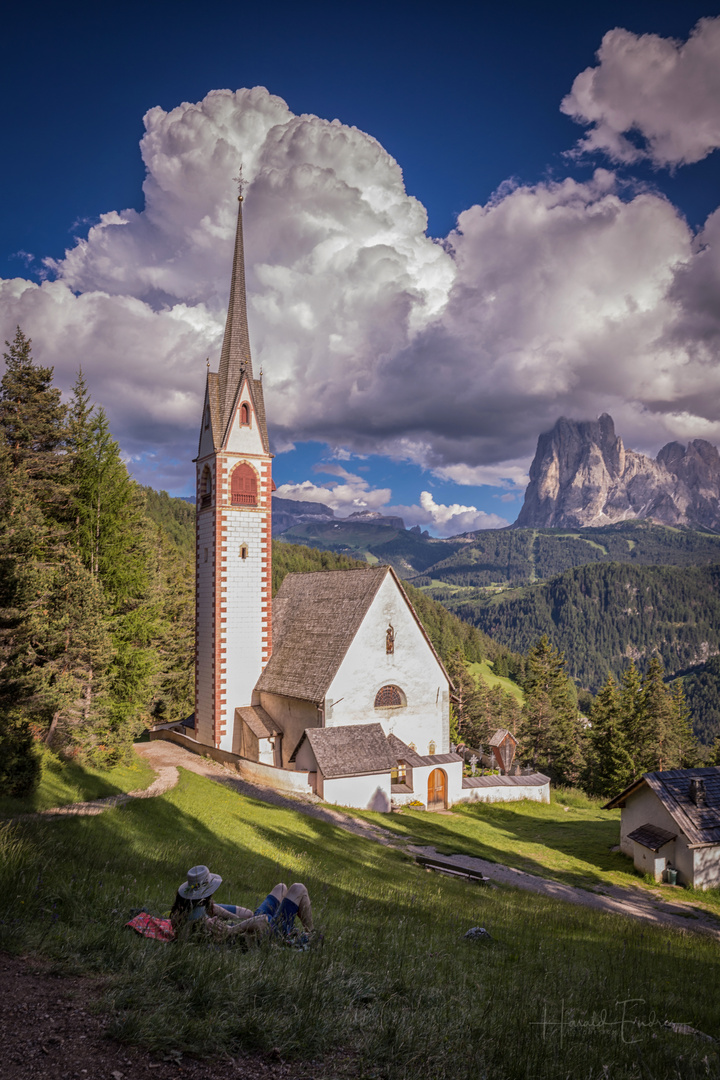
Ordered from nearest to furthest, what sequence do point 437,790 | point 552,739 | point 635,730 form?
point 437,790
point 635,730
point 552,739

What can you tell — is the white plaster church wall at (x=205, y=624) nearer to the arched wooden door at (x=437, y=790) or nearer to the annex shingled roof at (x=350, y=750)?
the annex shingled roof at (x=350, y=750)

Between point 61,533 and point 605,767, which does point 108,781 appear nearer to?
point 61,533

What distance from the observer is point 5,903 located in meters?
6.57

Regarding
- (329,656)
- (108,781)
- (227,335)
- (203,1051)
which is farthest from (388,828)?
(227,335)

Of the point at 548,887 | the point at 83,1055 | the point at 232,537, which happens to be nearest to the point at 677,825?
the point at 548,887

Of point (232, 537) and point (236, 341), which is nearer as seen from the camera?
point (232, 537)

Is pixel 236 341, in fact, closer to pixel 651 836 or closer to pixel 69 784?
pixel 69 784

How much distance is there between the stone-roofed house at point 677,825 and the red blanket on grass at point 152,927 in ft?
74.0

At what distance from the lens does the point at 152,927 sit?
21.8 ft

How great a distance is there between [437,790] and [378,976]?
25.1 metres

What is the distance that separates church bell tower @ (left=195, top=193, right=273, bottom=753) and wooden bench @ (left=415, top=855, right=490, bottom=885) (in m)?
16.2

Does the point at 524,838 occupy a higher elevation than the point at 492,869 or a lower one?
lower

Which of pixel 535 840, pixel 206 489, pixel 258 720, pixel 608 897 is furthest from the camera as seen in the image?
pixel 206 489

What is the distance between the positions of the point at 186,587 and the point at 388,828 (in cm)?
3689
